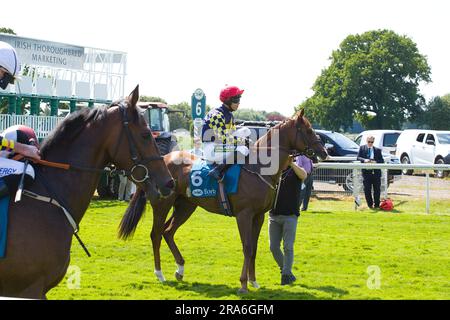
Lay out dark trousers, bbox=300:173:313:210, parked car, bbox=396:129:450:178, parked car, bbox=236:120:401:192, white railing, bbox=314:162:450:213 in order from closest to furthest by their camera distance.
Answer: dark trousers, bbox=300:173:313:210 → white railing, bbox=314:162:450:213 → parked car, bbox=236:120:401:192 → parked car, bbox=396:129:450:178

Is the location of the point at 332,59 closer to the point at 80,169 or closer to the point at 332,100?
the point at 332,100

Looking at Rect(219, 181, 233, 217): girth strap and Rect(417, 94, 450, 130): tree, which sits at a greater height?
Rect(417, 94, 450, 130): tree

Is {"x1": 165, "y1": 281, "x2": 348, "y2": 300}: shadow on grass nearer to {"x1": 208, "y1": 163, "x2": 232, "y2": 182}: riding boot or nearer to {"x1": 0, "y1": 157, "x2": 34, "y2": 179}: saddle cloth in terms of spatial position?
{"x1": 208, "y1": 163, "x2": 232, "y2": 182}: riding boot

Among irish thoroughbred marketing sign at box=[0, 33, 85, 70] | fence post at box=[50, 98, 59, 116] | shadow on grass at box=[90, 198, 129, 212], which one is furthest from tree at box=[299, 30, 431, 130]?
shadow on grass at box=[90, 198, 129, 212]

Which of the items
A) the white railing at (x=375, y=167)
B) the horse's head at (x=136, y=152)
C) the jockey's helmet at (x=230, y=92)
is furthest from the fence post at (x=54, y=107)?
the horse's head at (x=136, y=152)

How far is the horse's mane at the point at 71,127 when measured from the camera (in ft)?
14.8

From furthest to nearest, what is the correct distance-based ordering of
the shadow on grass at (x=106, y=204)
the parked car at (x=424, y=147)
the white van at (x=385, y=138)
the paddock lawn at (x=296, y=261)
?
the white van at (x=385, y=138), the parked car at (x=424, y=147), the shadow on grass at (x=106, y=204), the paddock lawn at (x=296, y=261)

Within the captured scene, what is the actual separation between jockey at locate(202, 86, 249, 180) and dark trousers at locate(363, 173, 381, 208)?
28.3 ft

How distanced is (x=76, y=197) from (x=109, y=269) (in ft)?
13.3

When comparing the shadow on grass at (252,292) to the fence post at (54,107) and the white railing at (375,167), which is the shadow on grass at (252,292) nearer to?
the white railing at (375,167)

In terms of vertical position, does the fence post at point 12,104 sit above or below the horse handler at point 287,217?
above

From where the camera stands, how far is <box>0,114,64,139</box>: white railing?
18.5 m

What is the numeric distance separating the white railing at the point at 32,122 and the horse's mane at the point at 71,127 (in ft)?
46.3
